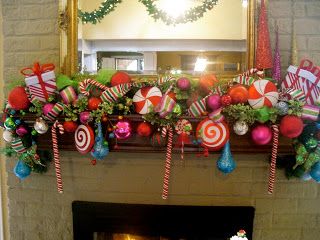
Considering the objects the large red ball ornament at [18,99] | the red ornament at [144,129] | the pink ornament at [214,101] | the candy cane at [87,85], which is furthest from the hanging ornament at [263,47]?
the large red ball ornament at [18,99]

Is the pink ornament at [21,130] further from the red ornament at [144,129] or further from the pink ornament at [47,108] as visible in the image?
the red ornament at [144,129]

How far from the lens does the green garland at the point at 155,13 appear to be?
1.71 metres

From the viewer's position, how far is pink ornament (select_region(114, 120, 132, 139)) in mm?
1502

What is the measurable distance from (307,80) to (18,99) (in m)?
1.39

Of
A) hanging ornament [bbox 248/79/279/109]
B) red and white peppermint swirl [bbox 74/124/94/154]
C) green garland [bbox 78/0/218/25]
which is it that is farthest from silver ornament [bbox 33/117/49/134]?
hanging ornament [bbox 248/79/279/109]

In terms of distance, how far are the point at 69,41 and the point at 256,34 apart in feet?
3.27

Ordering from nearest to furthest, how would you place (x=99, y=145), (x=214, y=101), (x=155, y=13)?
1. (x=214, y=101)
2. (x=99, y=145)
3. (x=155, y=13)

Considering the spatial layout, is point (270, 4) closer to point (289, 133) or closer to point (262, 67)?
point (262, 67)

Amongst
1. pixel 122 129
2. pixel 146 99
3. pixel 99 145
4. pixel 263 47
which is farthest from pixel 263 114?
pixel 99 145

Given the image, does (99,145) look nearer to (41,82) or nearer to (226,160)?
(41,82)

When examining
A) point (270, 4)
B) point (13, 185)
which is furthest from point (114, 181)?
point (270, 4)

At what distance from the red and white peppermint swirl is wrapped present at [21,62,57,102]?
0.23 meters

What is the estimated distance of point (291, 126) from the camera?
1447 millimetres

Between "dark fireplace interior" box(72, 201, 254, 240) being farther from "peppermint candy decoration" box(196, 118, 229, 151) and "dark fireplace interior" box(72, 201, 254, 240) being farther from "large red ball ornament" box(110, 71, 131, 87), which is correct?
"large red ball ornament" box(110, 71, 131, 87)
